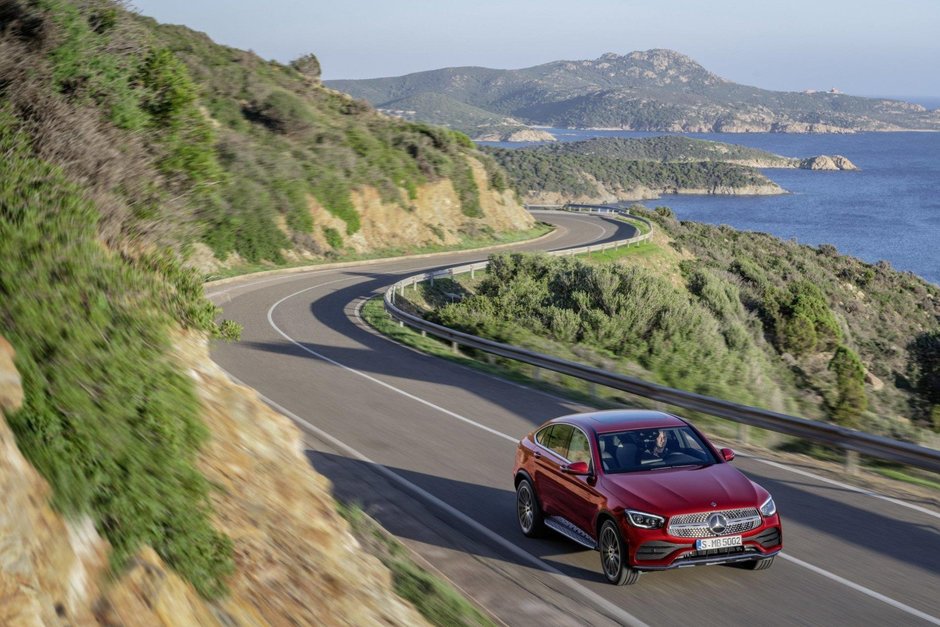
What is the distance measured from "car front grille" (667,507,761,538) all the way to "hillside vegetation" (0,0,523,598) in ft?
11.7

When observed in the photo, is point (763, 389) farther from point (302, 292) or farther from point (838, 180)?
point (838, 180)

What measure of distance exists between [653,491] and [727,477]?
81 centimetres

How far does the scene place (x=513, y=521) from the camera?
10.9 metres

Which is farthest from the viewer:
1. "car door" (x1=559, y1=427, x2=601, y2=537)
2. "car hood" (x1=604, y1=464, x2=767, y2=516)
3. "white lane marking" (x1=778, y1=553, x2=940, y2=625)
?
"car door" (x1=559, y1=427, x2=601, y2=537)

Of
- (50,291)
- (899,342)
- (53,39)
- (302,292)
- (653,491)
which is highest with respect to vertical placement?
(53,39)

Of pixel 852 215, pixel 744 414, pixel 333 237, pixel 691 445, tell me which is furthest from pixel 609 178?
pixel 691 445

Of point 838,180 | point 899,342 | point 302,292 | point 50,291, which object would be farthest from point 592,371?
point 838,180

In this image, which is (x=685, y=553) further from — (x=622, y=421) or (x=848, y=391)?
(x=848, y=391)

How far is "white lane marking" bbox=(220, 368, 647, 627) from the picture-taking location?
824cm

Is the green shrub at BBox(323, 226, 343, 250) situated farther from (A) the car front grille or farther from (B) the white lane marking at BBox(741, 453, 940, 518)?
(A) the car front grille

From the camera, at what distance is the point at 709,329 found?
86.0ft

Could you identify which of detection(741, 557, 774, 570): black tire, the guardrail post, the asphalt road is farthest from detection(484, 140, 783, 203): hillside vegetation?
detection(741, 557, 774, 570): black tire

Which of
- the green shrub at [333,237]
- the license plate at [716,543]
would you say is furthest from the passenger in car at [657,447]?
the green shrub at [333,237]

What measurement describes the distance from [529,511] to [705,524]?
236cm
